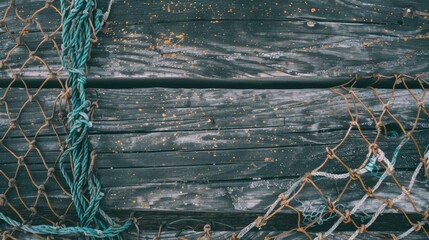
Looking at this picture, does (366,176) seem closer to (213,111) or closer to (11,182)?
(213,111)

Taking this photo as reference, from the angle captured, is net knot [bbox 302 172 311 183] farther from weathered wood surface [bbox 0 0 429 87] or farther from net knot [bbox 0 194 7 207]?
net knot [bbox 0 194 7 207]

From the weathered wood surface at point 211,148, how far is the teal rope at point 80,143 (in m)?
0.06

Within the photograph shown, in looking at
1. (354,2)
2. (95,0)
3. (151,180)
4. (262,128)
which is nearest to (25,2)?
(95,0)

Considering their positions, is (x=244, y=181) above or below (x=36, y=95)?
below

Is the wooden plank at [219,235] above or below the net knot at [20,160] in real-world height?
below

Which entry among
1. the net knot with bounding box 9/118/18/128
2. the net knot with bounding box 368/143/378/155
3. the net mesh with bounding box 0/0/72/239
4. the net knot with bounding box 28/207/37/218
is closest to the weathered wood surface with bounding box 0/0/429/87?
the net mesh with bounding box 0/0/72/239

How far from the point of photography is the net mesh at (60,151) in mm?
1870

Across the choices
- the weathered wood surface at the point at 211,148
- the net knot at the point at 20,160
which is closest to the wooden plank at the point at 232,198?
the weathered wood surface at the point at 211,148

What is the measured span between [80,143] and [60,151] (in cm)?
11

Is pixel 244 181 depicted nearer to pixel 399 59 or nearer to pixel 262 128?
pixel 262 128

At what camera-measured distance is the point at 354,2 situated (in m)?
2.02

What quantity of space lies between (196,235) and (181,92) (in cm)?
54

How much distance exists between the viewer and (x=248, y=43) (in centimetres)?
198

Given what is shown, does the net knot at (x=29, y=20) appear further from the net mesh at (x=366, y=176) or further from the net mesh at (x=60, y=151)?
the net mesh at (x=366, y=176)
